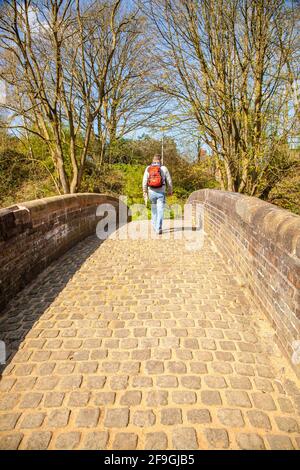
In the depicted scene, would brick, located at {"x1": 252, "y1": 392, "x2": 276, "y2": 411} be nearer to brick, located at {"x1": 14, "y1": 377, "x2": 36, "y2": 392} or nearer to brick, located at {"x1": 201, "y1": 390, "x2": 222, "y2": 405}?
brick, located at {"x1": 201, "y1": 390, "x2": 222, "y2": 405}

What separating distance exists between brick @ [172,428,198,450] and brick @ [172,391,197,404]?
0.71 feet

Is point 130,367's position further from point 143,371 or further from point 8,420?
point 8,420

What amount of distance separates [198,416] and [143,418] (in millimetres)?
Result: 368

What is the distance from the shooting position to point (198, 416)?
1879mm

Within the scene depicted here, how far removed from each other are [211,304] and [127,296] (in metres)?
1.08

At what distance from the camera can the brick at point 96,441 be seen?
1686mm

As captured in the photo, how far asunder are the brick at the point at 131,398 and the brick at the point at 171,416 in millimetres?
202

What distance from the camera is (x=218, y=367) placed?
7.70 ft

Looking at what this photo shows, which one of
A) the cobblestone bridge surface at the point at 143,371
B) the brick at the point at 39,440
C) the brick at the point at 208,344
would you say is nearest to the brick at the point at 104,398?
the cobblestone bridge surface at the point at 143,371

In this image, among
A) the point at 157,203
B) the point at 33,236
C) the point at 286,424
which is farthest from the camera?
the point at 157,203

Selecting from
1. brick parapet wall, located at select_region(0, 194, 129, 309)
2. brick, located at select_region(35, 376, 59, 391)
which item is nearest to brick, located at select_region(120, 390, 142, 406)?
brick, located at select_region(35, 376, 59, 391)

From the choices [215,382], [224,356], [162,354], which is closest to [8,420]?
[162,354]

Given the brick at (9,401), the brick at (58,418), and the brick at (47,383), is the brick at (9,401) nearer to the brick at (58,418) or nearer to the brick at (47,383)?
the brick at (47,383)

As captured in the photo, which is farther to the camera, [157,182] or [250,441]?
[157,182]
